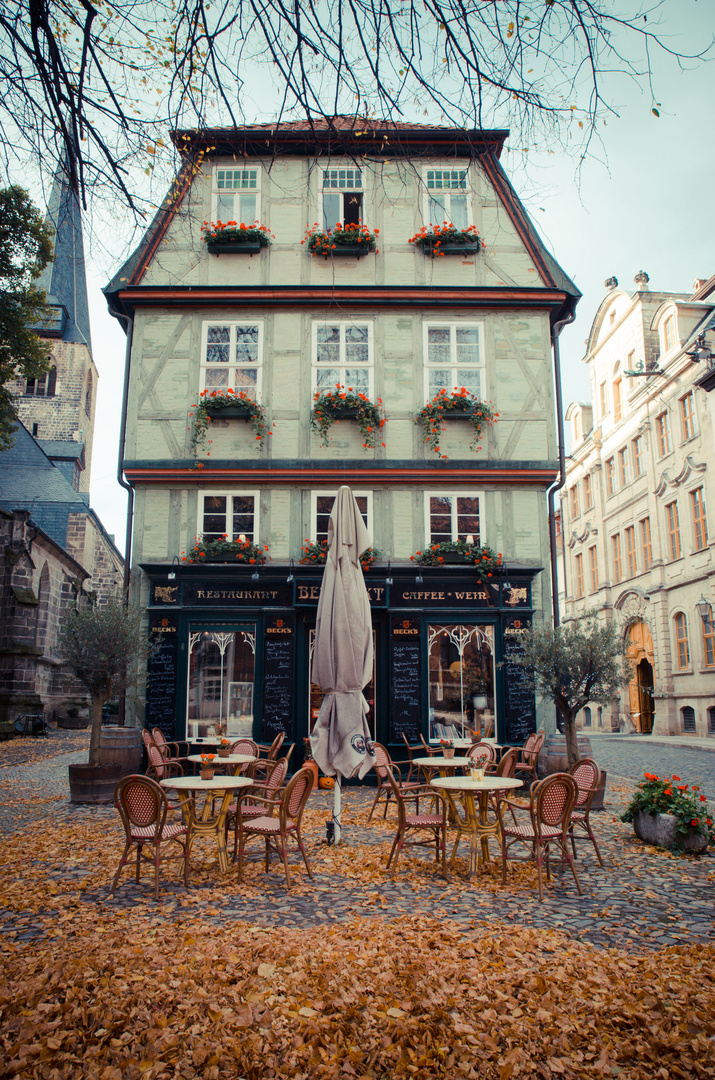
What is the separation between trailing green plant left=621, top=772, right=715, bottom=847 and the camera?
297 inches

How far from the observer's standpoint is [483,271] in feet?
48.4

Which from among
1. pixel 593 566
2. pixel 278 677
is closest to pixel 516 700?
pixel 278 677

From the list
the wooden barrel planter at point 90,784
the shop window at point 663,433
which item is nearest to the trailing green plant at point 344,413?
the wooden barrel planter at point 90,784

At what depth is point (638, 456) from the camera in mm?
30703

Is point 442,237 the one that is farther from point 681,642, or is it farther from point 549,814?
point 681,642

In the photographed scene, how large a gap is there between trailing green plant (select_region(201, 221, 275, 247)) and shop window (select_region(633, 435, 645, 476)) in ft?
66.9

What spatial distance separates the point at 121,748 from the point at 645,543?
24036 mm

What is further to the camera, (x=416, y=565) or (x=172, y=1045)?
(x=416, y=565)

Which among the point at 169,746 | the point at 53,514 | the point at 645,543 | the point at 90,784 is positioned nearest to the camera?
the point at 90,784

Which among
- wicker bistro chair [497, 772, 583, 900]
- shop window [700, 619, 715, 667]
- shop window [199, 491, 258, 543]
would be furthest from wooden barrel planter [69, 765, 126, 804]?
shop window [700, 619, 715, 667]

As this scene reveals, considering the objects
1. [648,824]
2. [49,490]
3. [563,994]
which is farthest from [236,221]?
[49,490]

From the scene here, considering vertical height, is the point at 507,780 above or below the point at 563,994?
above

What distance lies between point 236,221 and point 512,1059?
14.9m

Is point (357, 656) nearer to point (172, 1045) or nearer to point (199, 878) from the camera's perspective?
point (199, 878)
